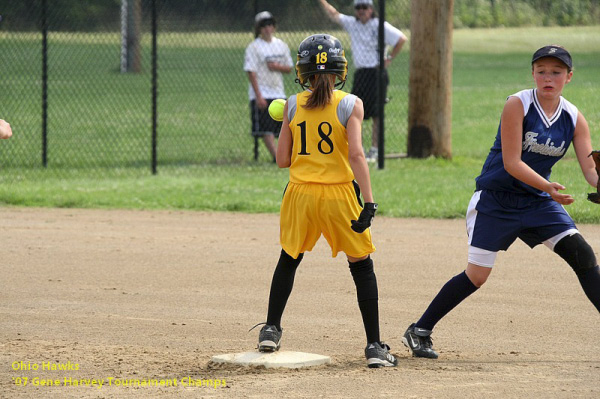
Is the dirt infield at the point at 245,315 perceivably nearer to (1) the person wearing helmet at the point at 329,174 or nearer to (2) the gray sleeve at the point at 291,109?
(1) the person wearing helmet at the point at 329,174

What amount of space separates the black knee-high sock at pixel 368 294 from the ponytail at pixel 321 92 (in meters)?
0.87

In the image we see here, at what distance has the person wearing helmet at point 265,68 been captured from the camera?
13.4 m

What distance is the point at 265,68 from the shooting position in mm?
→ 13523

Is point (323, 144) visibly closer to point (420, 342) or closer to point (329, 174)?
point (329, 174)

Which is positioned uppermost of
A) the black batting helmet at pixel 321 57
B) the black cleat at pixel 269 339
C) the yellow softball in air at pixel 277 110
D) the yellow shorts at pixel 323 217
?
the black batting helmet at pixel 321 57

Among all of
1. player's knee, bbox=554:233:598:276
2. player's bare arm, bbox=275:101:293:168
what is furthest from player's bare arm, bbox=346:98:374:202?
player's knee, bbox=554:233:598:276

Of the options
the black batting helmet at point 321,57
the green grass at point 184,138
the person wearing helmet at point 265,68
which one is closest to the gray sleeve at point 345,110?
the black batting helmet at point 321,57

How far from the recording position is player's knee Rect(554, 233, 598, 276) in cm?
542

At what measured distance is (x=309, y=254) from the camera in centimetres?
877

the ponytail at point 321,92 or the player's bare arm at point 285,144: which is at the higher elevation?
the ponytail at point 321,92

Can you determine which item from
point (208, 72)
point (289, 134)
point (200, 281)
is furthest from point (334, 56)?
point (208, 72)

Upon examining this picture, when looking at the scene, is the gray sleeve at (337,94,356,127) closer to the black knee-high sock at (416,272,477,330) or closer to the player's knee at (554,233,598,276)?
the black knee-high sock at (416,272,477,330)

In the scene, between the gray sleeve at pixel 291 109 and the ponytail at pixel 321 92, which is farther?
the gray sleeve at pixel 291 109

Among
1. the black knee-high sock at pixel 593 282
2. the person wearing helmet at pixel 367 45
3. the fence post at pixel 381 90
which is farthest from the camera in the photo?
the person wearing helmet at pixel 367 45
